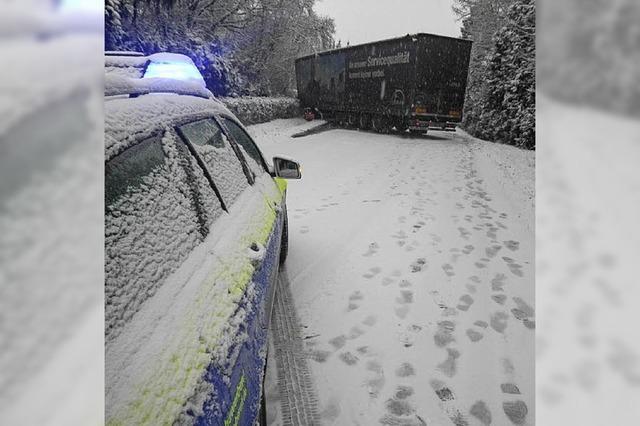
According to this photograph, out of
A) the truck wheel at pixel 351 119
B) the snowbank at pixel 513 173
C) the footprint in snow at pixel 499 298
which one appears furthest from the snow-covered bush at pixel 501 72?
the footprint in snow at pixel 499 298

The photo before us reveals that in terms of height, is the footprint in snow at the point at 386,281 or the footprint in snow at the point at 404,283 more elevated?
the footprint in snow at the point at 404,283

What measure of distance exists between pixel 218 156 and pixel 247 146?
2.51 ft

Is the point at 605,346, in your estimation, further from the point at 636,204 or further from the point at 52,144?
the point at 52,144

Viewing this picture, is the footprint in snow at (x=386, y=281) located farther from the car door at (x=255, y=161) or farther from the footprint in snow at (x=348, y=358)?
the car door at (x=255, y=161)

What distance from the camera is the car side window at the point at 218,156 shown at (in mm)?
1639

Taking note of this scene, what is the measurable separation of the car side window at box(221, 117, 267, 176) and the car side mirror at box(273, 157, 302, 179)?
12cm

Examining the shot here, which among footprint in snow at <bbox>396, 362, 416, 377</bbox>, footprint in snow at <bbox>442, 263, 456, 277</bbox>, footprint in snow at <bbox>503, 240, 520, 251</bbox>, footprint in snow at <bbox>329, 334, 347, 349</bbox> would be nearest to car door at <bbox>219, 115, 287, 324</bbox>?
footprint in snow at <bbox>329, 334, 347, 349</bbox>

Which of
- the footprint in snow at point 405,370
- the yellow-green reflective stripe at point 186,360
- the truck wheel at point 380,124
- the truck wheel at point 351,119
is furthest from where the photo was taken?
the truck wheel at point 351,119

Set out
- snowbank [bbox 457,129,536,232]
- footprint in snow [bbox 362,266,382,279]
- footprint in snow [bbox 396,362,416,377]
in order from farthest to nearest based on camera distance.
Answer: snowbank [bbox 457,129,536,232] < footprint in snow [bbox 362,266,382,279] < footprint in snow [bbox 396,362,416,377]

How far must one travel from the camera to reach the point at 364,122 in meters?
16.4

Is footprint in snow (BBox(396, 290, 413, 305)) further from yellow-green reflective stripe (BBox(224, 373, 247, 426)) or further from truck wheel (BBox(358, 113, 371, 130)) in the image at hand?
truck wheel (BBox(358, 113, 371, 130))

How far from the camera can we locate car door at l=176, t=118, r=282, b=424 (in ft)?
3.47

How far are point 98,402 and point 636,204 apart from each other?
829 mm

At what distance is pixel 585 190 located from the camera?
0.75 m
